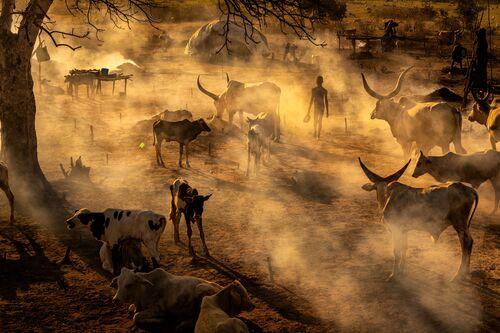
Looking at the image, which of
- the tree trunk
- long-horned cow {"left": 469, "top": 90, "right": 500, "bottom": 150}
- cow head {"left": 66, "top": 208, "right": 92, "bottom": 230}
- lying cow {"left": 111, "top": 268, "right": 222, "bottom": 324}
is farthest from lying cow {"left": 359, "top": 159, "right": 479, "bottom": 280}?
the tree trunk

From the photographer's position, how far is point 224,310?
8211 mm

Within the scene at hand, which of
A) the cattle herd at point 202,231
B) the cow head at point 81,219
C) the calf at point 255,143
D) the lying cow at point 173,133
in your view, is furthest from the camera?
the lying cow at point 173,133

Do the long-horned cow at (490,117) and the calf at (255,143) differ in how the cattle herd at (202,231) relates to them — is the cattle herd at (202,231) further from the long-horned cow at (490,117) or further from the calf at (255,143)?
the calf at (255,143)

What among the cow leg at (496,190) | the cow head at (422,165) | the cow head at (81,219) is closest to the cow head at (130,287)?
the cow head at (81,219)

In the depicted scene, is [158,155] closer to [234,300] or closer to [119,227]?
[119,227]

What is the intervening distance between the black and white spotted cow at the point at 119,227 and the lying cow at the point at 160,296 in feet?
4.52

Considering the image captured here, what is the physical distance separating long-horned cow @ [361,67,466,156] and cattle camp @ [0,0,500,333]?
54 mm

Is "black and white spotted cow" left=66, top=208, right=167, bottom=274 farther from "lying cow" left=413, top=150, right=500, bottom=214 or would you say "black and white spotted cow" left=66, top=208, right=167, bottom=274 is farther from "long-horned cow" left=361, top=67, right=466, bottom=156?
"long-horned cow" left=361, top=67, right=466, bottom=156

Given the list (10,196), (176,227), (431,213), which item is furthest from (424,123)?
(10,196)

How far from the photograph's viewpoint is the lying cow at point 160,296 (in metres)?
8.56

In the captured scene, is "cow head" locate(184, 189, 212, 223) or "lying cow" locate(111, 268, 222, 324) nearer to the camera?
"lying cow" locate(111, 268, 222, 324)

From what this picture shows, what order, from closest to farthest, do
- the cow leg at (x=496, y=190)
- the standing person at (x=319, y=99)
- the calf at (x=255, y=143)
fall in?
the cow leg at (x=496, y=190)
the calf at (x=255, y=143)
the standing person at (x=319, y=99)

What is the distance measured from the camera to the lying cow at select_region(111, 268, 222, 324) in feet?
28.1

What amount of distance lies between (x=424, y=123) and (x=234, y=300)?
10.3m
